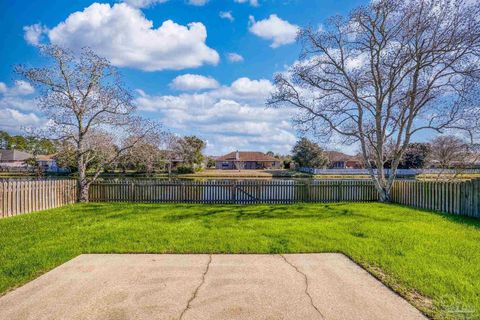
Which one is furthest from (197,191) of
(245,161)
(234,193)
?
(245,161)

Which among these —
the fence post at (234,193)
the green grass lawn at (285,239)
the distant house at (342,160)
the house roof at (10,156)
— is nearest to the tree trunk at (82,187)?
the green grass lawn at (285,239)

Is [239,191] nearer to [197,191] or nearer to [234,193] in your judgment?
[234,193]

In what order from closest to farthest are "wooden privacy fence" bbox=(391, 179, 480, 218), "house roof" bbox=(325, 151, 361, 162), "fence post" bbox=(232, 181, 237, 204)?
1. "wooden privacy fence" bbox=(391, 179, 480, 218)
2. "fence post" bbox=(232, 181, 237, 204)
3. "house roof" bbox=(325, 151, 361, 162)

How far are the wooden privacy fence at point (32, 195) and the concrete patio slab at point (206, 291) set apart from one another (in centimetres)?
722

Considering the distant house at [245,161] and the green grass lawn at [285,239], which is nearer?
Answer: the green grass lawn at [285,239]

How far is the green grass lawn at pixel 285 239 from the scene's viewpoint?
489cm

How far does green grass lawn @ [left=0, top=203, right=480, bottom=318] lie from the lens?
4887mm

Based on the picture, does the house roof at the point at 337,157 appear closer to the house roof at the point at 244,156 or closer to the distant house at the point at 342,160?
the distant house at the point at 342,160

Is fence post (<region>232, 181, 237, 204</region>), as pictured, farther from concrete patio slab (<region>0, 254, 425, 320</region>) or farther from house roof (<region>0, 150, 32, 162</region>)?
house roof (<region>0, 150, 32, 162</region>)

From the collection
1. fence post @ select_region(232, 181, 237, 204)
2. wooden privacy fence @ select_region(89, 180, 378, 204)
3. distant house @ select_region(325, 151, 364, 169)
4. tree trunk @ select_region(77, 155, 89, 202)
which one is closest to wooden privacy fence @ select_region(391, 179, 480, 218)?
wooden privacy fence @ select_region(89, 180, 378, 204)

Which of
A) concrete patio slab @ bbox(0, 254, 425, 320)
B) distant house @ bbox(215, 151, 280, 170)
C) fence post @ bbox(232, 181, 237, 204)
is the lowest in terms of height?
concrete patio slab @ bbox(0, 254, 425, 320)

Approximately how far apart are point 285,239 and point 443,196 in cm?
878

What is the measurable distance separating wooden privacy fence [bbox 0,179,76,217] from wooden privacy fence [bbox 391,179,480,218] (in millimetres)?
16126

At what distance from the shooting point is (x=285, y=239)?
7605mm
